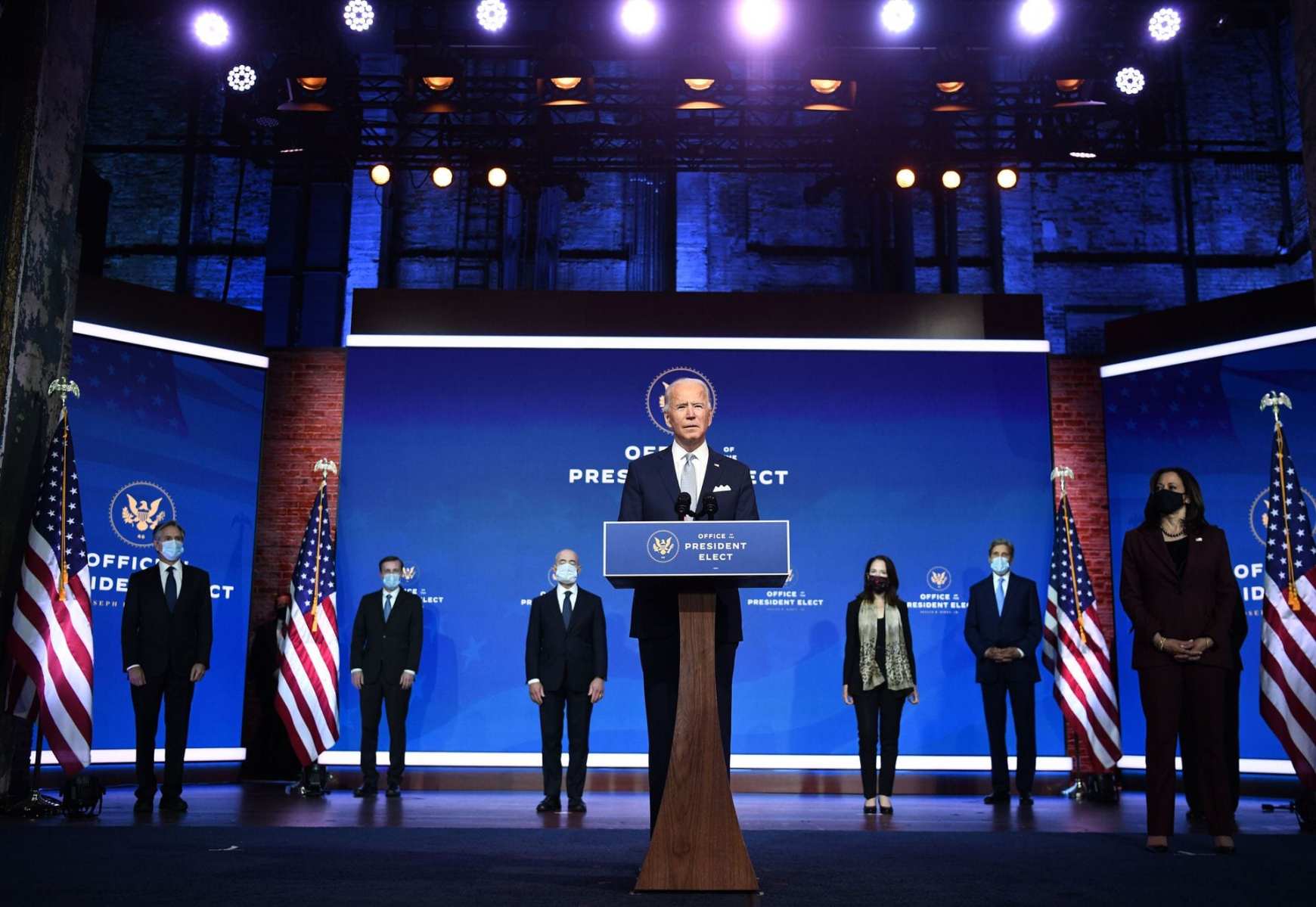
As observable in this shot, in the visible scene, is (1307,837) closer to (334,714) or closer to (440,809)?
(440,809)

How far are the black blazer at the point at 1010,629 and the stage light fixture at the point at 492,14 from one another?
6768 mm

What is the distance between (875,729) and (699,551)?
465 cm

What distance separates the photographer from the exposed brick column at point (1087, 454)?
10297 mm

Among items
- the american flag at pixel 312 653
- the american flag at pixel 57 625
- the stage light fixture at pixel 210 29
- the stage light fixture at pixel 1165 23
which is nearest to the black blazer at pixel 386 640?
the american flag at pixel 312 653

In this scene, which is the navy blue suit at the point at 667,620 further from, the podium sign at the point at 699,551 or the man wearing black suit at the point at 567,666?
the man wearing black suit at the point at 567,666

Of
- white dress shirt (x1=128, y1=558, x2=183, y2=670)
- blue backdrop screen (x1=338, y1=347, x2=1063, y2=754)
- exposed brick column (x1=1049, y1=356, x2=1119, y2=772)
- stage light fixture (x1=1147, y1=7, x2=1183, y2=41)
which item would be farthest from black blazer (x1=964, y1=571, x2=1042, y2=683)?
stage light fixture (x1=1147, y1=7, x2=1183, y2=41)

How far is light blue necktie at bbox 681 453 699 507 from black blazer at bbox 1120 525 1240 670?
2.00 m

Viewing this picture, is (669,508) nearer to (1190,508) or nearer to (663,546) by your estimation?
(663,546)

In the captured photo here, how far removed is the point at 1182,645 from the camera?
4820 millimetres

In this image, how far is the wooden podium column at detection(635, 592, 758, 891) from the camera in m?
3.55

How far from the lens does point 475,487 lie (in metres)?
10.2

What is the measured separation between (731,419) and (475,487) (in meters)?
2.18

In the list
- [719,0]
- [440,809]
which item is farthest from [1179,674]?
[719,0]

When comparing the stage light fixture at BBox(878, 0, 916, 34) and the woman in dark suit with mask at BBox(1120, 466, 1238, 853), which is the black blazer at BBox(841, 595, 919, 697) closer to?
the woman in dark suit with mask at BBox(1120, 466, 1238, 853)
